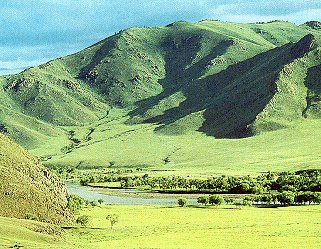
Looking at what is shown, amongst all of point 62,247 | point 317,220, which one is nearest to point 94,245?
point 62,247

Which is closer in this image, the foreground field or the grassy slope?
the grassy slope

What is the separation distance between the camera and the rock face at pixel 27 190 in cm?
14912

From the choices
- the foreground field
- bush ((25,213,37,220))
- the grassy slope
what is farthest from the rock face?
the grassy slope

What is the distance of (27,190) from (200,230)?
4844 centimetres

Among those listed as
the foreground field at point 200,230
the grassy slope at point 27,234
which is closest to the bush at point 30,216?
the grassy slope at point 27,234

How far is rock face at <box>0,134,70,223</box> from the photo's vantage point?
489 feet

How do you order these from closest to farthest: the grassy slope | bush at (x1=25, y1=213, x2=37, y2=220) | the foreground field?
the grassy slope
the foreground field
bush at (x1=25, y1=213, x2=37, y2=220)

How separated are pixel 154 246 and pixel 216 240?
53.6ft

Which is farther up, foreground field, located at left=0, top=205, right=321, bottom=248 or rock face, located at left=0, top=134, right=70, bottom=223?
rock face, located at left=0, top=134, right=70, bottom=223

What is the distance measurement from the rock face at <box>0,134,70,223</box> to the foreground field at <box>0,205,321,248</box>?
11114 millimetres

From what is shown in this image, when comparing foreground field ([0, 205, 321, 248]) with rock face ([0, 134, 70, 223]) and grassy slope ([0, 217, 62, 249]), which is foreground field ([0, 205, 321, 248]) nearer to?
grassy slope ([0, 217, 62, 249])

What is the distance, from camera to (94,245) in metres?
124

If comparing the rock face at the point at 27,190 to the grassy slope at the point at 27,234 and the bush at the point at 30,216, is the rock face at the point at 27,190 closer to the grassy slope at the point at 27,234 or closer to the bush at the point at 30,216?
the bush at the point at 30,216

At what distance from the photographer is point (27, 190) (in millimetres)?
156500
